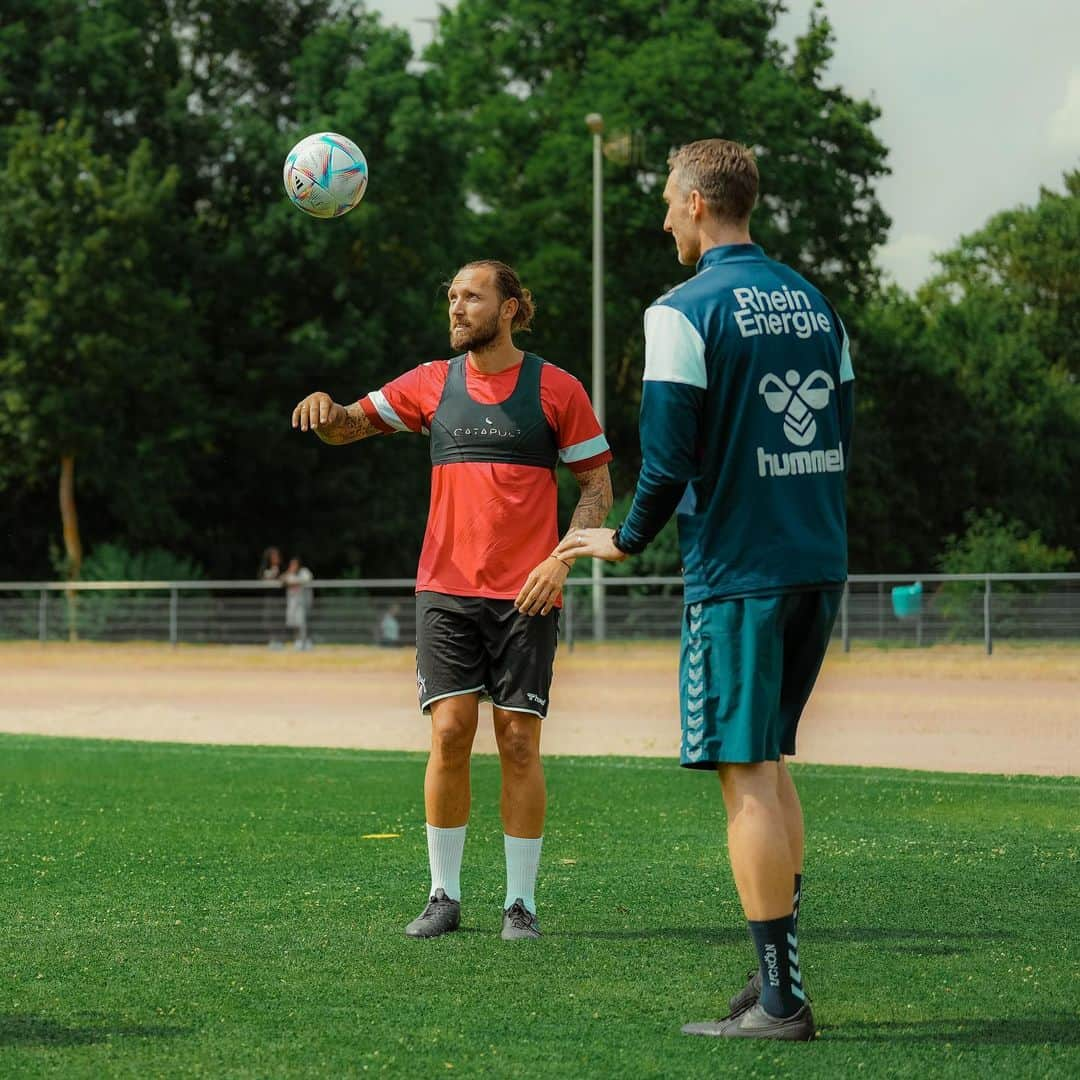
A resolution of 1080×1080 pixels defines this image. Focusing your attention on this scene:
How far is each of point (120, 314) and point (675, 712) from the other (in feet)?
64.2

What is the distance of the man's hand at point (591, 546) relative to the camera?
493cm

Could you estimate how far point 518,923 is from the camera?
6148 millimetres

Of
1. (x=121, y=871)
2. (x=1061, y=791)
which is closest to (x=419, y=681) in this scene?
(x=121, y=871)

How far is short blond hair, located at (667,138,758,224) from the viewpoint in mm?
4836

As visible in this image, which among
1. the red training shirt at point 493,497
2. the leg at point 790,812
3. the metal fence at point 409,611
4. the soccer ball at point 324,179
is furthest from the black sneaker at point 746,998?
the metal fence at point 409,611

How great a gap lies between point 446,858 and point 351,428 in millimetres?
1537

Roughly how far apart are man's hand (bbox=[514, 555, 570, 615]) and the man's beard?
948 millimetres

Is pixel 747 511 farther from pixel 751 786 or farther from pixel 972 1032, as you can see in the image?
pixel 972 1032

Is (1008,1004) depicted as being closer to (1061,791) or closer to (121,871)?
(121,871)

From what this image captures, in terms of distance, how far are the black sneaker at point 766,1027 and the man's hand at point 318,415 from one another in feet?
8.44

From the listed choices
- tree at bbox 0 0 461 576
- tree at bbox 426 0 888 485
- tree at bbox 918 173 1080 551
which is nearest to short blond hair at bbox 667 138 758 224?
tree at bbox 0 0 461 576

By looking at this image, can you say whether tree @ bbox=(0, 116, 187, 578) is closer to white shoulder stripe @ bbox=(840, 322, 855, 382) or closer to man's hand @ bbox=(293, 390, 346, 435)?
man's hand @ bbox=(293, 390, 346, 435)

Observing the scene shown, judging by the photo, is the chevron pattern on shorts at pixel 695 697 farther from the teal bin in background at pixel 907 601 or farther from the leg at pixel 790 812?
the teal bin in background at pixel 907 601

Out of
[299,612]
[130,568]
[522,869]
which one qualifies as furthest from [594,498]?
[130,568]
